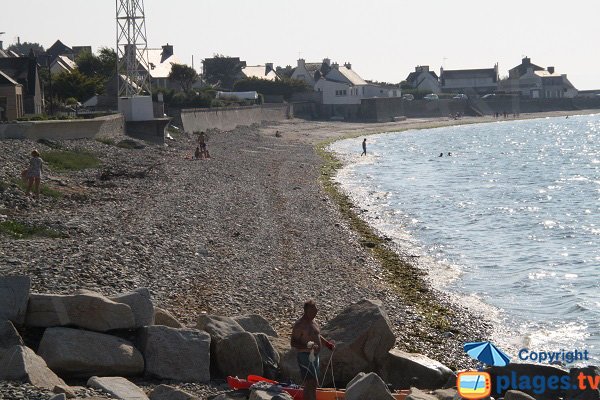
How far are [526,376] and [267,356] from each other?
350 cm

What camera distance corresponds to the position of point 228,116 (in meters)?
88.8

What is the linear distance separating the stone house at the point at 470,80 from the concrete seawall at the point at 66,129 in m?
135

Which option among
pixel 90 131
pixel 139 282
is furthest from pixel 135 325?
pixel 90 131

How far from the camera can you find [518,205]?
46.5 metres

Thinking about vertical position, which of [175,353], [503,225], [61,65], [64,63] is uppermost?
[64,63]

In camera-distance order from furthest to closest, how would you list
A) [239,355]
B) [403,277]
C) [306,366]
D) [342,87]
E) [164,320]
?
[342,87] → [403,277] → [164,320] → [239,355] → [306,366]

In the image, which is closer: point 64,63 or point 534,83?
point 64,63

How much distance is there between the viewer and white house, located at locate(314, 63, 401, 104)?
132 m

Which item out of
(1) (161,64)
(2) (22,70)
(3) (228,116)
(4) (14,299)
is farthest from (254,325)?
(1) (161,64)

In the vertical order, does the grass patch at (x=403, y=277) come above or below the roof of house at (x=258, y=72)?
below

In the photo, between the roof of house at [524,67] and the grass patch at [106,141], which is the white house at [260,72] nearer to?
the roof of house at [524,67]

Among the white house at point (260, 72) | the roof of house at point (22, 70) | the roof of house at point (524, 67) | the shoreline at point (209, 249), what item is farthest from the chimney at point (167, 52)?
the roof of house at point (524, 67)

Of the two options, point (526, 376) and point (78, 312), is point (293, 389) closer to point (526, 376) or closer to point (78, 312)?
point (78, 312)

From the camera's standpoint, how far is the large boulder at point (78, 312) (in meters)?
13.0
